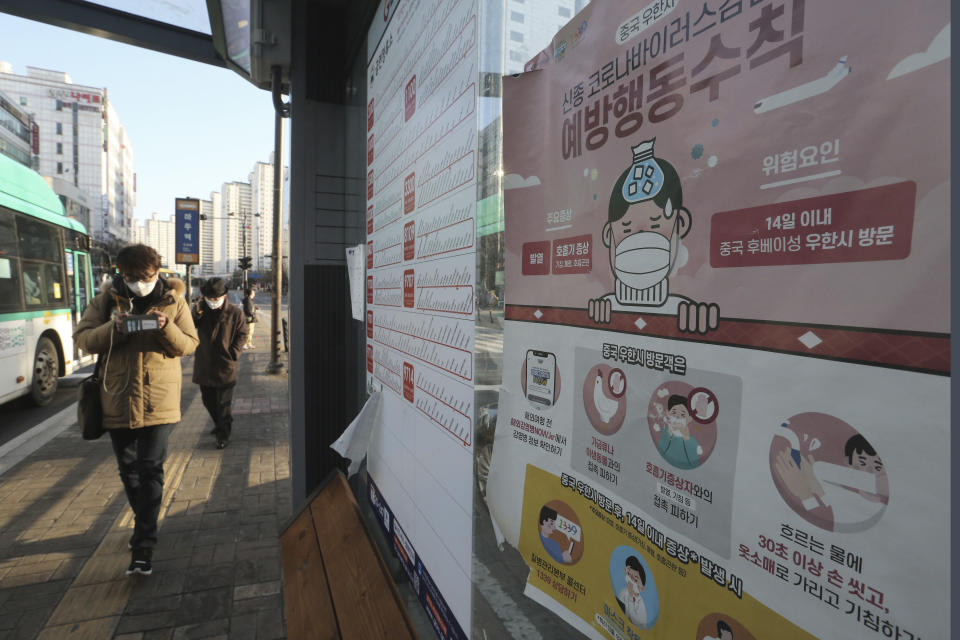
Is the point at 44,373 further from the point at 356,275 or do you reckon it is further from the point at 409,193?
the point at 409,193

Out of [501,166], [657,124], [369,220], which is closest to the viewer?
[657,124]

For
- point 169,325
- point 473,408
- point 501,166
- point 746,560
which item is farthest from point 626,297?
point 169,325

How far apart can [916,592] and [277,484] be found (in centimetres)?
462

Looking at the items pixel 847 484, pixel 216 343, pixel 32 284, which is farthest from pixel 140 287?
pixel 32 284

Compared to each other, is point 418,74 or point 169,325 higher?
point 418,74

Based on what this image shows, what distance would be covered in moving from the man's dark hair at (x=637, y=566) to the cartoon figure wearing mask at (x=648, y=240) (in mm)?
375

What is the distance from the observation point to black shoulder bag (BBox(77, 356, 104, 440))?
2.88m

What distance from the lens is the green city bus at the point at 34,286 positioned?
21.9 ft

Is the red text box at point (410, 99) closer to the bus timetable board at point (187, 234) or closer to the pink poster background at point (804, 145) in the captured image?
the pink poster background at point (804, 145)

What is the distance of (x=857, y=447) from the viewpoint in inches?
20.4

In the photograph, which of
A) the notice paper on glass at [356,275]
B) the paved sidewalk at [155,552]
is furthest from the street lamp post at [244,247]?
the notice paper on glass at [356,275]

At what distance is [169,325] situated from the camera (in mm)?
2938

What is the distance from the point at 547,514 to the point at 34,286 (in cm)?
914

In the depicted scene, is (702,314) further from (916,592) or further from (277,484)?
(277,484)
